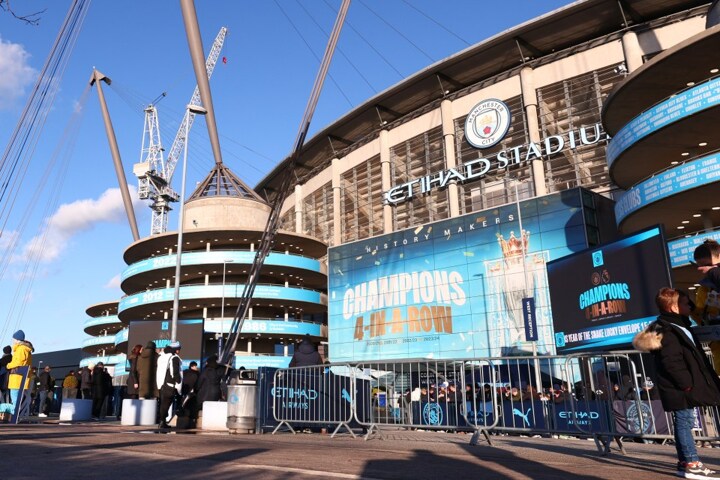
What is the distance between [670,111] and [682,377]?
22507 mm

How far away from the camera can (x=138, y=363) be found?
1413 centimetres

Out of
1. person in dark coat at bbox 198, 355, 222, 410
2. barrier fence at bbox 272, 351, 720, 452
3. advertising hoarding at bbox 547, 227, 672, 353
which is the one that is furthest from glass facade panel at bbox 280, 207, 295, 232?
barrier fence at bbox 272, 351, 720, 452

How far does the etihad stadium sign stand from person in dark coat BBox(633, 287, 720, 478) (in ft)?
112

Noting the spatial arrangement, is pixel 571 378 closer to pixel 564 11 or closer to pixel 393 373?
pixel 393 373

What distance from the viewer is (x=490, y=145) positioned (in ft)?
139

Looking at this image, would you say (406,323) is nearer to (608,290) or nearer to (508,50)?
(608,290)

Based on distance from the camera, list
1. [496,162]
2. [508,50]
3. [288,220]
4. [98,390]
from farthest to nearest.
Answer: [288,220] < [508,50] < [496,162] < [98,390]

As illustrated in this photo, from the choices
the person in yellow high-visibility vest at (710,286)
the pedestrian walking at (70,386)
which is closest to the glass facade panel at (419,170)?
the pedestrian walking at (70,386)

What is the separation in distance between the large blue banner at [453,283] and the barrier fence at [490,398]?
21.5 metres

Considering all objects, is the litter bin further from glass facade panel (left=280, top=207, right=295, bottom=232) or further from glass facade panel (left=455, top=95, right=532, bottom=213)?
glass facade panel (left=280, top=207, right=295, bottom=232)

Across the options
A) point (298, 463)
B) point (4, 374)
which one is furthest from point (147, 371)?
point (298, 463)

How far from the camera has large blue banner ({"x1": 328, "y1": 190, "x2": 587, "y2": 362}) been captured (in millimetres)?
34188

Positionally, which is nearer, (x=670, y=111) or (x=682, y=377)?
(x=682, y=377)

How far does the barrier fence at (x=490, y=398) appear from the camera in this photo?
862 centimetres
